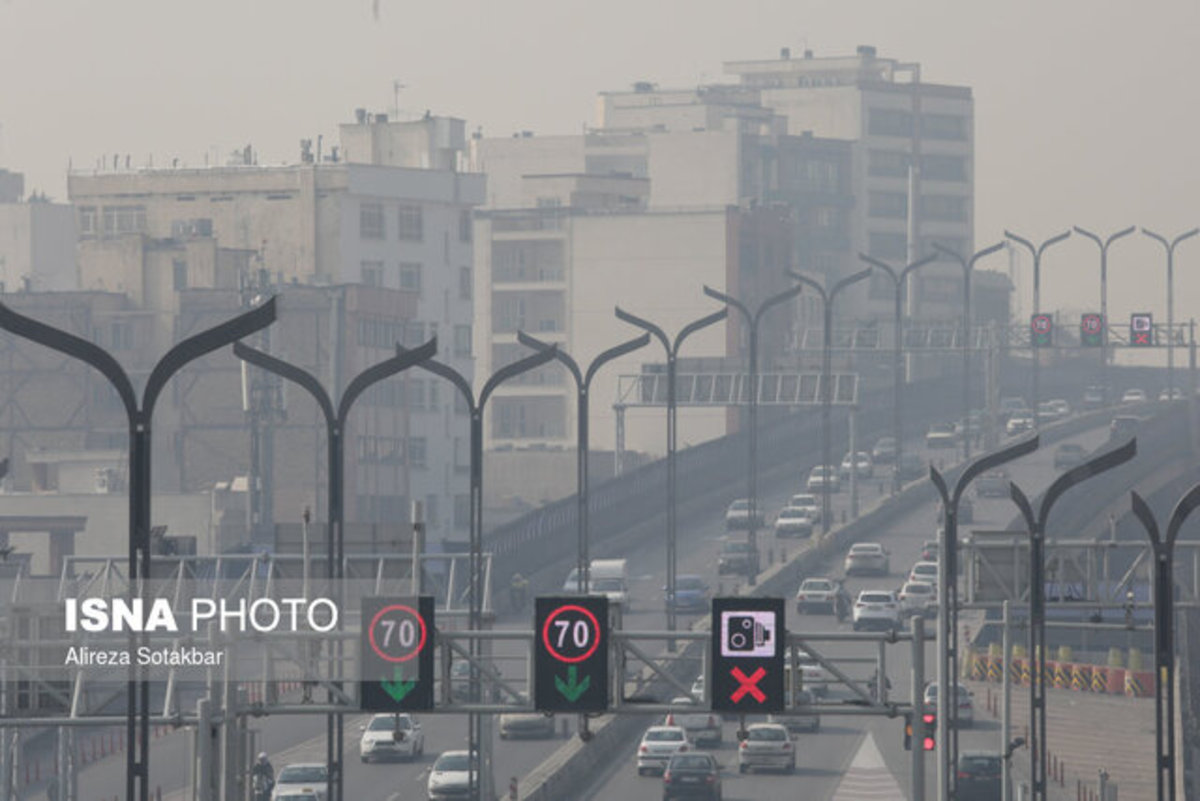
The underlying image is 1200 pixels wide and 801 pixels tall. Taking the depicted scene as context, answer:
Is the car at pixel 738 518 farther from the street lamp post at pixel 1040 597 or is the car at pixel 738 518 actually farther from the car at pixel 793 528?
the street lamp post at pixel 1040 597

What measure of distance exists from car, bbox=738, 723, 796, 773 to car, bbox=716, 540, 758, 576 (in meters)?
36.4

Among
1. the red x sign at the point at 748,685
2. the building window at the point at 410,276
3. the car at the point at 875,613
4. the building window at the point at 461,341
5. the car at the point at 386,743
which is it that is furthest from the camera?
the building window at the point at 461,341

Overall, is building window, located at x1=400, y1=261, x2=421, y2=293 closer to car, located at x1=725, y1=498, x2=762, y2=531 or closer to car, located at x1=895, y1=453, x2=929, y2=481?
car, located at x1=895, y1=453, x2=929, y2=481

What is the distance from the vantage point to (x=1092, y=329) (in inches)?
6284

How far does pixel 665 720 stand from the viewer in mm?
79938

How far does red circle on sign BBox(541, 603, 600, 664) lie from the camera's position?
3525cm

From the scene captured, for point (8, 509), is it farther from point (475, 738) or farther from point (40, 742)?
point (475, 738)

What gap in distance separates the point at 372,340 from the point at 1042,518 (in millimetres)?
107395

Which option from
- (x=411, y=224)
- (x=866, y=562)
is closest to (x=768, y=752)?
(x=866, y=562)

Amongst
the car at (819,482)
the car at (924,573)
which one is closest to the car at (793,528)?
the car at (819,482)

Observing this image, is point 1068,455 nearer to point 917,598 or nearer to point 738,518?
point 738,518

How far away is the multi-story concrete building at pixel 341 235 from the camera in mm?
159000

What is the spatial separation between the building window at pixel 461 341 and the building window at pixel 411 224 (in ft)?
25.3

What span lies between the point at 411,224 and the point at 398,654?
452 ft
